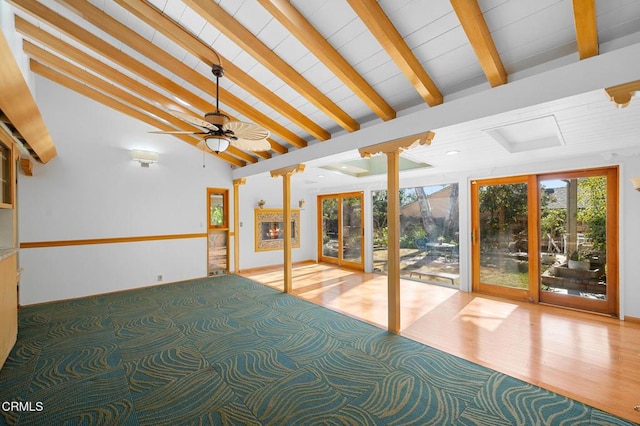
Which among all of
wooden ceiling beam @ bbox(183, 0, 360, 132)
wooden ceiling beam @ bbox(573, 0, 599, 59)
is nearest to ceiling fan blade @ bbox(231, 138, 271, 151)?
wooden ceiling beam @ bbox(183, 0, 360, 132)

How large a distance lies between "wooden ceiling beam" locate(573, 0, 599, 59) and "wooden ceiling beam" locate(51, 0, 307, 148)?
3374mm

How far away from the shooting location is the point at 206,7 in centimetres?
229

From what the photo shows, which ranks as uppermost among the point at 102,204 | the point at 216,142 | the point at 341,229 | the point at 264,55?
the point at 264,55

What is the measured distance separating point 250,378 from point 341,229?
18.5 feet

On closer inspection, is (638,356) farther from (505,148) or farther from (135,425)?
(135,425)

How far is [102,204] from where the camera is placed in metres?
5.11

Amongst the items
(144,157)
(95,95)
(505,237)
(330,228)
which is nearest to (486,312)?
(505,237)

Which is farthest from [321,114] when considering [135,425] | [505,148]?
[135,425]

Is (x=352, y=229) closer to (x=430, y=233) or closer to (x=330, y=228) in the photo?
(x=330, y=228)

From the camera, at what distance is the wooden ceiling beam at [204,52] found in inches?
99.3

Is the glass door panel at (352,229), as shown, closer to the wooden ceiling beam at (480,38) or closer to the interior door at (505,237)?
the interior door at (505,237)

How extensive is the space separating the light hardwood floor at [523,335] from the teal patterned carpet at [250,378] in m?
0.25

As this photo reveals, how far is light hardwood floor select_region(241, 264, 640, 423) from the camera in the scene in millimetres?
2367

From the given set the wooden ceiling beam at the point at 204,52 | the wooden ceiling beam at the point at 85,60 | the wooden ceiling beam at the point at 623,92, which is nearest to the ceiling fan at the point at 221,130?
the wooden ceiling beam at the point at 204,52
